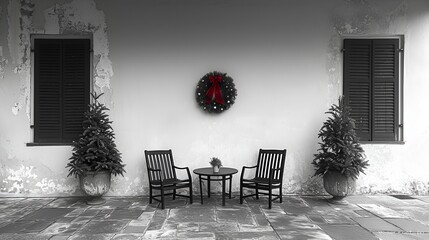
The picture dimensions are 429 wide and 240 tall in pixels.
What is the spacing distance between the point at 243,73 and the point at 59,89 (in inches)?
124

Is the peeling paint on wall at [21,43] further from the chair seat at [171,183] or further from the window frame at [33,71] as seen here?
the chair seat at [171,183]

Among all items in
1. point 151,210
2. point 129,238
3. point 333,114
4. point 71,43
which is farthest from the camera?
point 71,43

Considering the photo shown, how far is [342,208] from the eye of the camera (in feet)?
17.3

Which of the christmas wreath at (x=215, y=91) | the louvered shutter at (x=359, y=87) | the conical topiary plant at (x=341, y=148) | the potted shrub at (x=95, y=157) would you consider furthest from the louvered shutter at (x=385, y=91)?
the potted shrub at (x=95, y=157)

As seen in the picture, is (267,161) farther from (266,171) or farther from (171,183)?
(171,183)

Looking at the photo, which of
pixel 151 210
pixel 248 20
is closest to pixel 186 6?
pixel 248 20

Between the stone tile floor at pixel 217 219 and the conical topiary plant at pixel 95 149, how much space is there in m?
0.58

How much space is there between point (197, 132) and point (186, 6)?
2185 mm

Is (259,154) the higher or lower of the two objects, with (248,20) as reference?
lower

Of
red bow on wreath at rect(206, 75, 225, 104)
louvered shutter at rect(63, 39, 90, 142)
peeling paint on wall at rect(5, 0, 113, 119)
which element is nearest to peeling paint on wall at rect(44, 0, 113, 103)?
peeling paint on wall at rect(5, 0, 113, 119)

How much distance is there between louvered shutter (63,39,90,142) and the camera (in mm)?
6070

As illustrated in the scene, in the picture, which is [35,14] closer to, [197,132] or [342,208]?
[197,132]

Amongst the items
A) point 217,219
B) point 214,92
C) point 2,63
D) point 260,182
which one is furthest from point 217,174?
point 2,63

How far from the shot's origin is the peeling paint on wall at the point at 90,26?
608cm
